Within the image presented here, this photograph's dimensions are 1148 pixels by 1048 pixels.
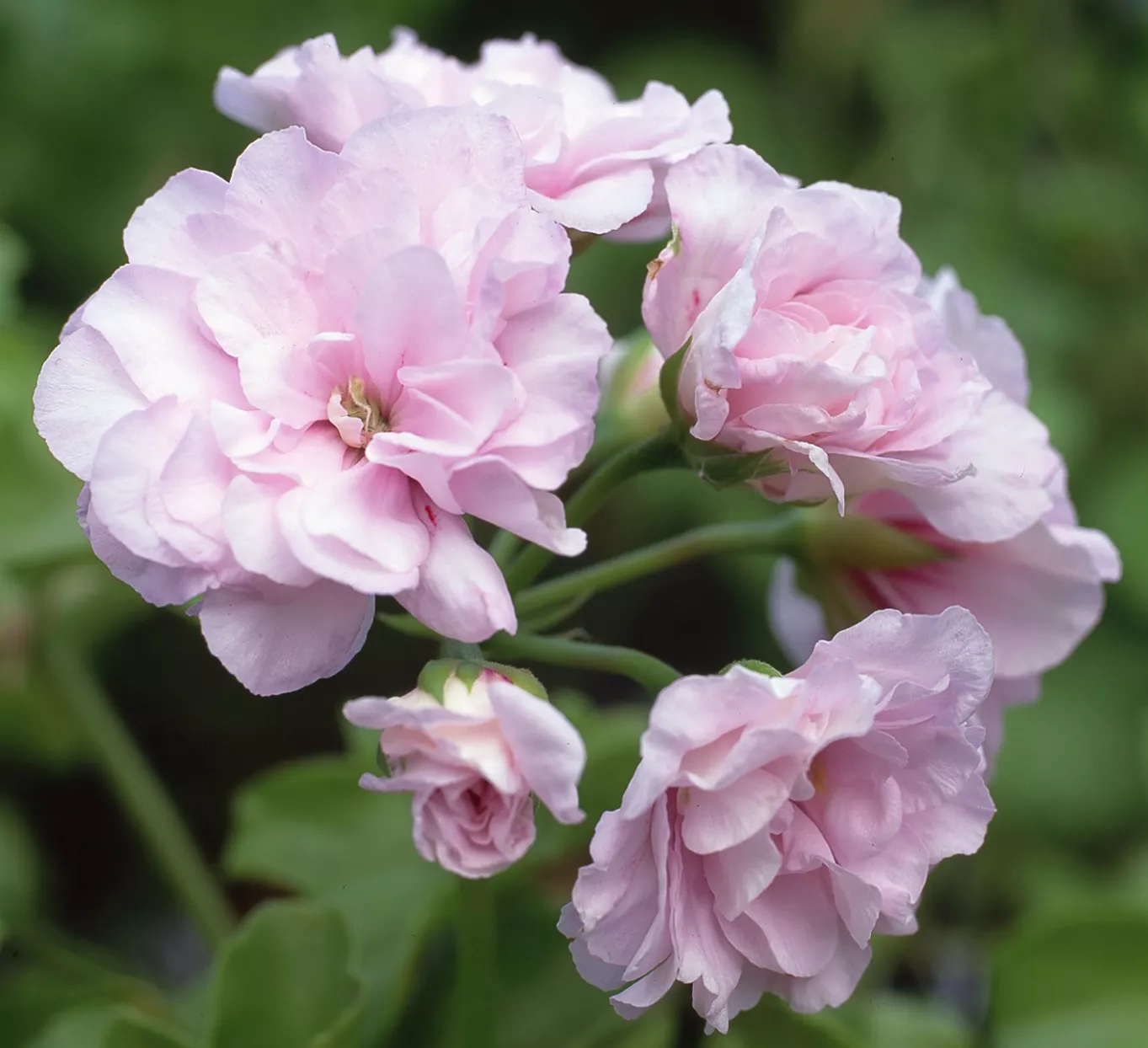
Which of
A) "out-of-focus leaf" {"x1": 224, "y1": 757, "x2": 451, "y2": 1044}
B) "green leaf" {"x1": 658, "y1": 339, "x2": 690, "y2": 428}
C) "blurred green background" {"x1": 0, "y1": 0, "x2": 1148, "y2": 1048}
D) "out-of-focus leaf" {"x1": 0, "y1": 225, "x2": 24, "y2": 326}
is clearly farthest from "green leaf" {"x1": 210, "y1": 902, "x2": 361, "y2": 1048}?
"out-of-focus leaf" {"x1": 0, "y1": 225, "x2": 24, "y2": 326}

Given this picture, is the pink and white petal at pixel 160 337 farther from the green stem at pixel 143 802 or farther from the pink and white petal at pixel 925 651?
the green stem at pixel 143 802

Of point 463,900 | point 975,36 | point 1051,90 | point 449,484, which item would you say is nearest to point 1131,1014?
point 463,900

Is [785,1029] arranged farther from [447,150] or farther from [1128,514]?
[1128,514]

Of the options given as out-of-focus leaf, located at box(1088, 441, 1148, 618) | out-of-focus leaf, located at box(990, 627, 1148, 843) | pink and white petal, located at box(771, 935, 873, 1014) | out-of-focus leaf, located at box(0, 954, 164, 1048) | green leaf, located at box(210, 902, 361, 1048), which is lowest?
out-of-focus leaf, located at box(990, 627, 1148, 843)

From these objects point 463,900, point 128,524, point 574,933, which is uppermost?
point 128,524

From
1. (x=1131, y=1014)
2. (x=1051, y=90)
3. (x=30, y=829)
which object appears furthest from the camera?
(x=1051, y=90)

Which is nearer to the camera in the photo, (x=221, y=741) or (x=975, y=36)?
(x=221, y=741)

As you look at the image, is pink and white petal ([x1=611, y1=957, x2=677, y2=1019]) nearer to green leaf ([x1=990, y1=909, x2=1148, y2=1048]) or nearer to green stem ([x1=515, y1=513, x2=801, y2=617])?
green stem ([x1=515, y1=513, x2=801, y2=617])

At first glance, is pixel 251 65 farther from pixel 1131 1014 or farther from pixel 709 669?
pixel 1131 1014
